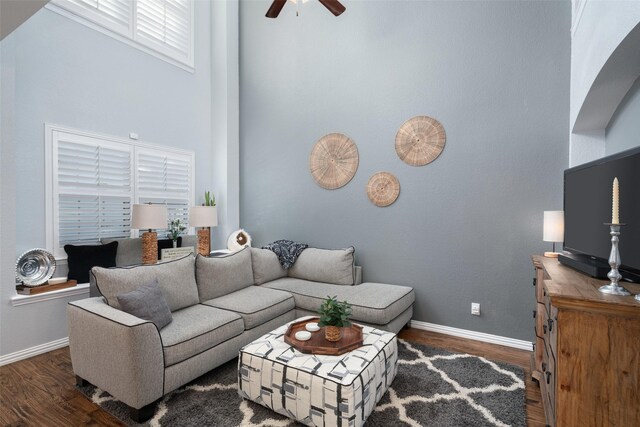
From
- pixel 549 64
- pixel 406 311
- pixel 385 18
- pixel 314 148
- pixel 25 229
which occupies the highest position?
pixel 385 18

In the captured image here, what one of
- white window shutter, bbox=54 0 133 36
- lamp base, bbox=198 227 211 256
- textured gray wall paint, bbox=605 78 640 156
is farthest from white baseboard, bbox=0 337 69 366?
textured gray wall paint, bbox=605 78 640 156

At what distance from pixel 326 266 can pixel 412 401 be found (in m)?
1.76

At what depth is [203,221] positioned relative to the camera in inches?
156

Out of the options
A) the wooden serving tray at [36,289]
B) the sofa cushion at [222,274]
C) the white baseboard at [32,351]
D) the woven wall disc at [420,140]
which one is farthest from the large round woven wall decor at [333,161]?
the white baseboard at [32,351]

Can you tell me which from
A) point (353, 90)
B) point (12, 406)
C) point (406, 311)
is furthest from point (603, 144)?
point (12, 406)

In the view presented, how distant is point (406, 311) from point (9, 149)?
3.83 metres

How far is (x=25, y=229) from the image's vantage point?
9.68 feet

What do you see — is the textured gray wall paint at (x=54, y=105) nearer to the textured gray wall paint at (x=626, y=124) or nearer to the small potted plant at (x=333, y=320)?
the small potted plant at (x=333, y=320)

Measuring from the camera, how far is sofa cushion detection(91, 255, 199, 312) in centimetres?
225

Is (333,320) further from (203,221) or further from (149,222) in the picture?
(203,221)

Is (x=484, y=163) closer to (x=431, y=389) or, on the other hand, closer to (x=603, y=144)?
(x=603, y=144)

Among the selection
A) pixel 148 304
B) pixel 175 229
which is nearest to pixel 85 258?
pixel 175 229

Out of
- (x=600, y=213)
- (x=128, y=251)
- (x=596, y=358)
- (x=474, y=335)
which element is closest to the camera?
(x=596, y=358)

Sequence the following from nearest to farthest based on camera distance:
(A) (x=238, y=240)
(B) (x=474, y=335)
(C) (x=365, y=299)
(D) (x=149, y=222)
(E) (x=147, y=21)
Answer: (C) (x=365, y=299), (B) (x=474, y=335), (D) (x=149, y=222), (E) (x=147, y=21), (A) (x=238, y=240)
